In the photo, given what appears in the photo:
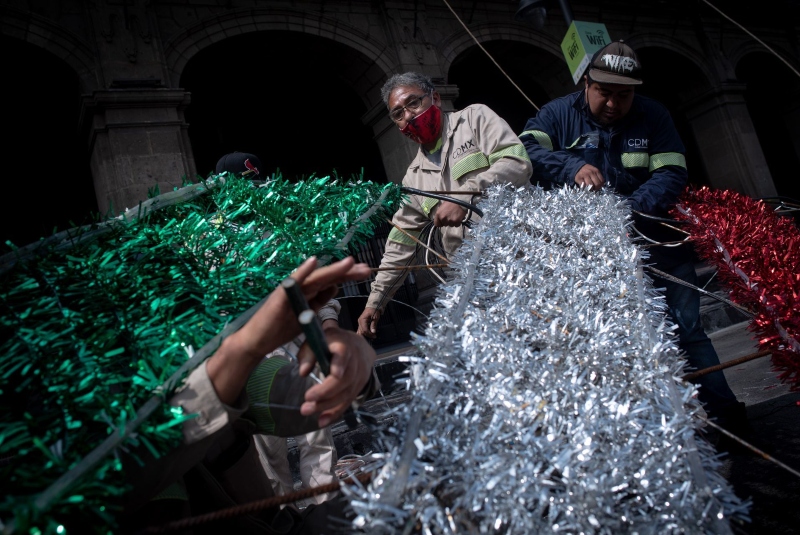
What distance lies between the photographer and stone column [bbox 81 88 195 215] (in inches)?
261

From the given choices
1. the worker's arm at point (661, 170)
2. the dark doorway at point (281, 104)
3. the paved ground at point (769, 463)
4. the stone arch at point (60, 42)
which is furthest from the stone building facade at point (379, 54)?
the paved ground at point (769, 463)

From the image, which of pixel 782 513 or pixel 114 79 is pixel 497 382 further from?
pixel 114 79

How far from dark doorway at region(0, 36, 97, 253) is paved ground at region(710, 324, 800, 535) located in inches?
328

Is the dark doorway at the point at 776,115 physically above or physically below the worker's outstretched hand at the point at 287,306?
above

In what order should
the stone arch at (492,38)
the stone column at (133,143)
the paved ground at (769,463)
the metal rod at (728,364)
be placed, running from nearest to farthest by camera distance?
the metal rod at (728,364), the paved ground at (769,463), the stone column at (133,143), the stone arch at (492,38)

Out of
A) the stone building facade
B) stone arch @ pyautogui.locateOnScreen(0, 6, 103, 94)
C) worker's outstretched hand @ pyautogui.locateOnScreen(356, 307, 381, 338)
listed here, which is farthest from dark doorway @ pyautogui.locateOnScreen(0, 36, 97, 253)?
worker's outstretched hand @ pyautogui.locateOnScreen(356, 307, 381, 338)

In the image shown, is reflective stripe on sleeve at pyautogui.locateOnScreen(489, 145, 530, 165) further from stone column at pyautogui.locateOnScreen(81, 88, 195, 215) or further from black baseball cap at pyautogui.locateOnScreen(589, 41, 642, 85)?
stone column at pyautogui.locateOnScreen(81, 88, 195, 215)

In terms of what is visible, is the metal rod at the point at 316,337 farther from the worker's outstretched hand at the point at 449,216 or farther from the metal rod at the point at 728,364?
the worker's outstretched hand at the point at 449,216

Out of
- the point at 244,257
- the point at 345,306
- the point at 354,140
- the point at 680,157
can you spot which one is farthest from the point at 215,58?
the point at 244,257

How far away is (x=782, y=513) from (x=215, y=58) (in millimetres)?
9680

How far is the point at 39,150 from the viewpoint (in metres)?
9.66

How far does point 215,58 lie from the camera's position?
926 cm

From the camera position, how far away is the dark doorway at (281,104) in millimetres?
9180

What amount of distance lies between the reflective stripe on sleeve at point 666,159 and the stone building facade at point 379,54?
407cm
